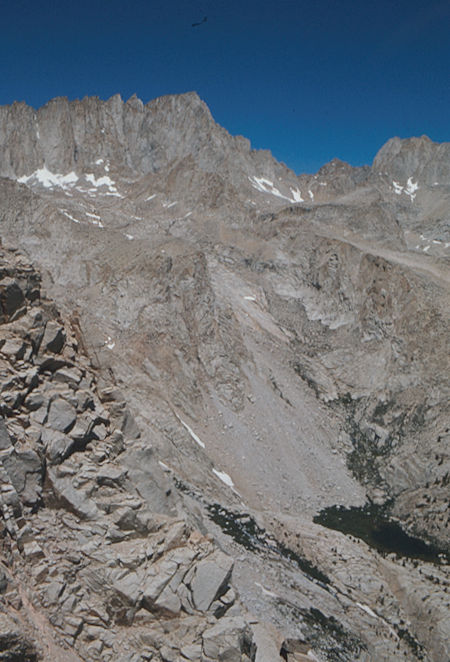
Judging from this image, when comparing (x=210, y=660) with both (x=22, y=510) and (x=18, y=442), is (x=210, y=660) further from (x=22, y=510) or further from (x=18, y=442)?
(x=18, y=442)

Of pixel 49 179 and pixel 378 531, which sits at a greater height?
pixel 49 179

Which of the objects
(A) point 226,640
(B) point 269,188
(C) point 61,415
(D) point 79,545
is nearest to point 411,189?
(B) point 269,188

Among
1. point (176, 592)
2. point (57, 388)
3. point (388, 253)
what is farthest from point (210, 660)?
point (388, 253)

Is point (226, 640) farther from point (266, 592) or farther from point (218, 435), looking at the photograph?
point (218, 435)

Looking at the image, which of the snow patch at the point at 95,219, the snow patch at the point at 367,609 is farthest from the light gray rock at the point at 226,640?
the snow patch at the point at 95,219

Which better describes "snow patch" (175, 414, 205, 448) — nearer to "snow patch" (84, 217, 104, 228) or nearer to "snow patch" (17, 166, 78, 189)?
"snow patch" (84, 217, 104, 228)

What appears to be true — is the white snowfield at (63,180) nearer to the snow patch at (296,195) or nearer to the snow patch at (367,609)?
the snow patch at (296,195)
